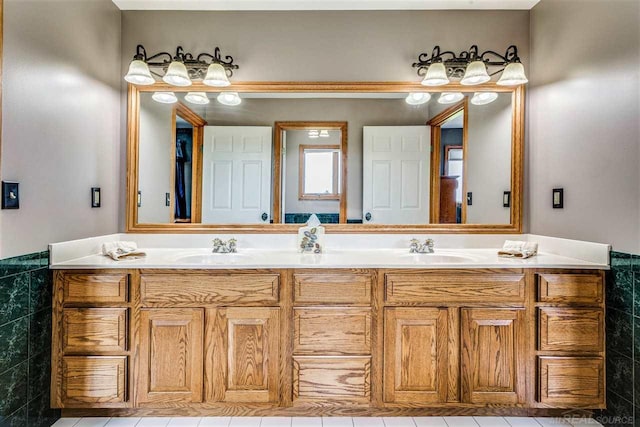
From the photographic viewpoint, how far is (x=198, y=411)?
6.18 feet

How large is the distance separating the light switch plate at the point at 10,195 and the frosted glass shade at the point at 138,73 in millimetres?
913

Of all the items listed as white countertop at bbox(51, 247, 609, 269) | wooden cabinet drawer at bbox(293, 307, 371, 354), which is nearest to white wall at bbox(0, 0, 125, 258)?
white countertop at bbox(51, 247, 609, 269)

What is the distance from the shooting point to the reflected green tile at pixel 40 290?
167 centimetres

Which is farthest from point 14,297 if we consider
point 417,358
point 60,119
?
point 417,358

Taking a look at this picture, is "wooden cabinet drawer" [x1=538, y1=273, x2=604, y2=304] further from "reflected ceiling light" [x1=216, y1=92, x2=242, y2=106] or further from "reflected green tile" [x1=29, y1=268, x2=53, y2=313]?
"reflected green tile" [x1=29, y1=268, x2=53, y2=313]

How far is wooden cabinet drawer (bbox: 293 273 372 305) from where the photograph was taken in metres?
1.83

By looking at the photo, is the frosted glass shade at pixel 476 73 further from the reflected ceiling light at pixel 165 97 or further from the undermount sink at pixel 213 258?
the reflected ceiling light at pixel 165 97

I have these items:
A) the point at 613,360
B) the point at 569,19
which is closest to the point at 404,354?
the point at 613,360

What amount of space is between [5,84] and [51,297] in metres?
0.99

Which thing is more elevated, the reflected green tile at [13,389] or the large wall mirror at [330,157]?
the large wall mirror at [330,157]

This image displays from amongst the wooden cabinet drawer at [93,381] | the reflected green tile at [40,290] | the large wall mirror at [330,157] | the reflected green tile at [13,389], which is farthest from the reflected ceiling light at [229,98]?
the reflected green tile at [13,389]

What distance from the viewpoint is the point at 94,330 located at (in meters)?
1.80

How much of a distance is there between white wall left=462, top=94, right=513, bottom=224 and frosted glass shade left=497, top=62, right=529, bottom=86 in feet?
0.56

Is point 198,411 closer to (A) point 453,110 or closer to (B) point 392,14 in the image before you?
(A) point 453,110
